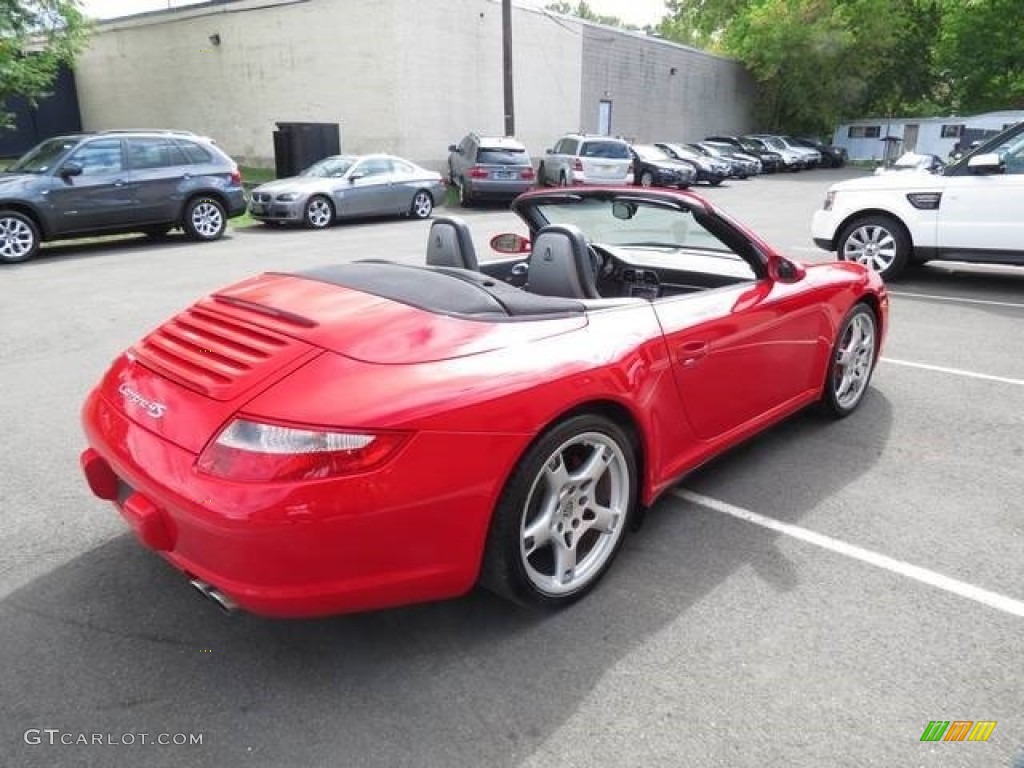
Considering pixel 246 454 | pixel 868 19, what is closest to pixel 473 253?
pixel 246 454

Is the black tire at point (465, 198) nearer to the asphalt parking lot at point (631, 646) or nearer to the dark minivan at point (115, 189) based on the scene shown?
the dark minivan at point (115, 189)

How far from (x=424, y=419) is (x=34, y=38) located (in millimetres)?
20918

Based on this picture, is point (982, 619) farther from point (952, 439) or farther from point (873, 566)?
point (952, 439)

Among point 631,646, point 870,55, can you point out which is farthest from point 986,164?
point 870,55

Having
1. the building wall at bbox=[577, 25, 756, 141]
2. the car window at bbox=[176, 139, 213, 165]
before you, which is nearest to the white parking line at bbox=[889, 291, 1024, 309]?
the car window at bbox=[176, 139, 213, 165]

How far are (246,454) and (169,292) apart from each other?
6.84m

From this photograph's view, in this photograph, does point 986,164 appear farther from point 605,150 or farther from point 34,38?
point 34,38

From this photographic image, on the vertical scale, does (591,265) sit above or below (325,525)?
above

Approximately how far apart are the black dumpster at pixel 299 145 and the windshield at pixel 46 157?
8.11 meters

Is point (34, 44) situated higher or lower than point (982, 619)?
higher

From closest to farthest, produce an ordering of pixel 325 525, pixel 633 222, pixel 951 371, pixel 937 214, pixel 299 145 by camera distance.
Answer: pixel 325 525 → pixel 633 222 → pixel 951 371 → pixel 937 214 → pixel 299 145

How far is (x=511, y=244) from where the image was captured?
14.1 feet

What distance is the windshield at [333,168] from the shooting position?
14.9 meters

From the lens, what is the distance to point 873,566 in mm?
3012
